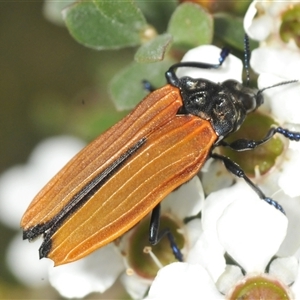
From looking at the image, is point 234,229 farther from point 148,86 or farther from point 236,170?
point 148,86

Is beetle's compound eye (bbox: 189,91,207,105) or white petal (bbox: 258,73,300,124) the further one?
beetle's compound eye (bbox: 189,91,207,105)

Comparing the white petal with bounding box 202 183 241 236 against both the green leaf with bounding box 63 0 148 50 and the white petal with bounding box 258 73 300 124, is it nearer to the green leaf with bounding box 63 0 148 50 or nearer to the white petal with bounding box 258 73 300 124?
the white petal with bounding box 258 73 300 124

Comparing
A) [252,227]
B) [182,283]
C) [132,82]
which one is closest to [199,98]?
[132,82]

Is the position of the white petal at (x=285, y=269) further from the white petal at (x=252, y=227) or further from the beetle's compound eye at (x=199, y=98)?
the beetle's compound eye at (x=199, y=98)

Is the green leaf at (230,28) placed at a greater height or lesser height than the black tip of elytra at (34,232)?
greater

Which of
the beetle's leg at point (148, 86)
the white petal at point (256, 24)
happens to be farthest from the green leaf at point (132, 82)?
the white petal at point (256, 24)

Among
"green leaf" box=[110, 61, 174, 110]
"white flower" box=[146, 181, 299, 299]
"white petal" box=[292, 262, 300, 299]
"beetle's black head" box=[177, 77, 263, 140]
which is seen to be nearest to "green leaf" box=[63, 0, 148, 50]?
"green leaf" box=[110, 61, 174, 110]
